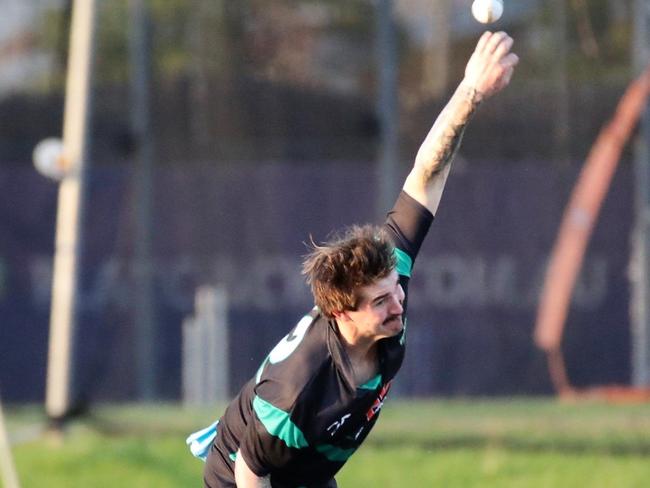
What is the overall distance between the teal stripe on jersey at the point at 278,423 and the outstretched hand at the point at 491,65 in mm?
1583

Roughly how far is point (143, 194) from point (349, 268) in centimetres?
889

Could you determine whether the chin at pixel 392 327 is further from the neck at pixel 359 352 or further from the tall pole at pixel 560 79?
the tall pole at pixel 560 79

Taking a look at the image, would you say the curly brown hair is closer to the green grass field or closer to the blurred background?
the green grass field

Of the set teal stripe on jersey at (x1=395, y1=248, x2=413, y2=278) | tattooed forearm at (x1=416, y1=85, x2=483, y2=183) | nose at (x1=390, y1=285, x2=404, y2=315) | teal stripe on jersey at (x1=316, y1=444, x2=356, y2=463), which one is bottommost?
teal stripe on jersey at (x1=316, y1=444, x2=356, y2=463)

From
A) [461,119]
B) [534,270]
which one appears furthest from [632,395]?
[461,119]

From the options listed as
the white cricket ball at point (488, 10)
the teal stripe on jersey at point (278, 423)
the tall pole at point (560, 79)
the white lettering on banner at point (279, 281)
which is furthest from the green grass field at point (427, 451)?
the white cricket ball at point (488, 10)

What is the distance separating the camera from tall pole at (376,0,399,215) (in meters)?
13.6

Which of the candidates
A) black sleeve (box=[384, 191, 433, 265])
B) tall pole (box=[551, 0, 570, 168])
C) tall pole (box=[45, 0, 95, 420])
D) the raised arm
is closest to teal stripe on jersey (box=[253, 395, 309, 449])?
black sleeve (box=[384, 191, 433, 265])

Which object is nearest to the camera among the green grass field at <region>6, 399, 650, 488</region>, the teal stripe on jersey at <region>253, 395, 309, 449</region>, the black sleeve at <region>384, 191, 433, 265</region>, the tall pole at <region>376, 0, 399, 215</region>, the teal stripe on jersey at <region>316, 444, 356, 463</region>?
the teal stripe on jersey at <region>253, 395, 309, 449</region>

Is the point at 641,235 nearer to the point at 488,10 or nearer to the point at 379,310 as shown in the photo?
the point at 488,10

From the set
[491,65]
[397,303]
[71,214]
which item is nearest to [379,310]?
[397,303]

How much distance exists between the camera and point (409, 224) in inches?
227

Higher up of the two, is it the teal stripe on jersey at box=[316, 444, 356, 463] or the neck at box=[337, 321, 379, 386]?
the neck at box=[337, 321, 379, 386]

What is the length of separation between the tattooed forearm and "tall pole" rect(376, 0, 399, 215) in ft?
25.4
